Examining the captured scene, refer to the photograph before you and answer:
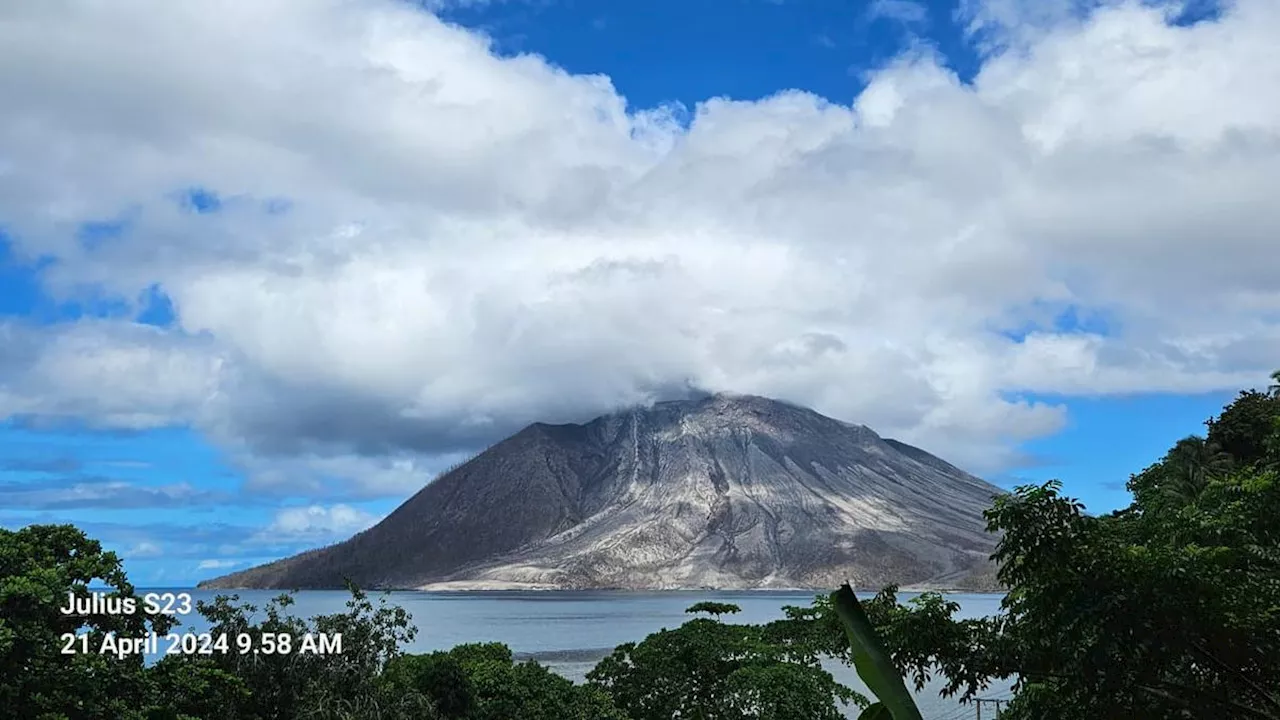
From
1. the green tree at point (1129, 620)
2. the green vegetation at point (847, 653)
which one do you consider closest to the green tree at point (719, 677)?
the green vegetation at point (847, 653)

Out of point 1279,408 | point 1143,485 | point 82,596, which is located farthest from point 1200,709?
point 1143,485

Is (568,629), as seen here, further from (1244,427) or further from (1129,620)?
(1129,620)

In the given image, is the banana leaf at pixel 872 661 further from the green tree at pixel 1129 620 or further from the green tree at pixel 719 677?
the green tree at pixel 719 677

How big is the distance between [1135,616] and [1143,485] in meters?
37.8

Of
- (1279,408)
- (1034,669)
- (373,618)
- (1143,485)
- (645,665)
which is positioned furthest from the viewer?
(1143,485)

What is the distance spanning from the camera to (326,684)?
18734mm

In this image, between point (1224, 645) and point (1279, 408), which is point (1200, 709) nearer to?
point (1224, 645)

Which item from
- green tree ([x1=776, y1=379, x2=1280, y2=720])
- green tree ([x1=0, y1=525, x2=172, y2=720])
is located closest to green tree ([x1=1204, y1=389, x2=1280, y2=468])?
green tree ([x1=776, y1=379, x2=1280, y2=720])

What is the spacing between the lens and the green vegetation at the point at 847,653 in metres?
10.5

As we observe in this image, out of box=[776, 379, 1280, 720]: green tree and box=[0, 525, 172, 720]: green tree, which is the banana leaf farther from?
box=[0, 525, 172, 720]: green tree

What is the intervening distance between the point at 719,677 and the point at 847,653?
14.1 meters

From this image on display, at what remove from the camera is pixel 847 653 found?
11328 millimetres

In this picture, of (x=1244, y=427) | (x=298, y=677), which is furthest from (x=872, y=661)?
(x=1244, y=427)
